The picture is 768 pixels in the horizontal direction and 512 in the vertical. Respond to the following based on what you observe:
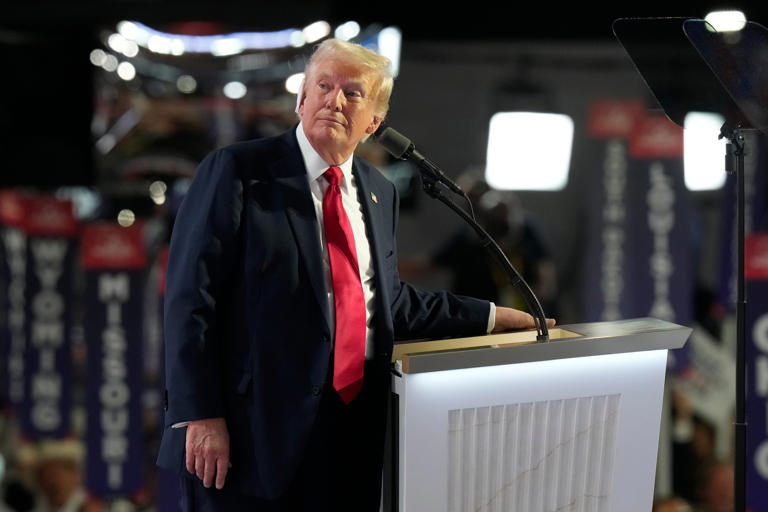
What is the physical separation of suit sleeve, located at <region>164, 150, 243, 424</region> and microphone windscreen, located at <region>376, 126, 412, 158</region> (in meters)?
0.26

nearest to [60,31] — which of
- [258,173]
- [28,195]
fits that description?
[28,195]

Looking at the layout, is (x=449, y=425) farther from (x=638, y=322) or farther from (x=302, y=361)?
(x=638, y=322)

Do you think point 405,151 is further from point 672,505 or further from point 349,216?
point 672,505

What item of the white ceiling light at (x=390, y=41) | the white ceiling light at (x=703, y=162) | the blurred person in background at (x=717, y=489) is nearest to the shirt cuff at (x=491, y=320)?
the white ceiling light at (x=390, y=41)

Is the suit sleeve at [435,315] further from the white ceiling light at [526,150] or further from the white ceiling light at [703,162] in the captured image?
the white ceiling light at [526,150]

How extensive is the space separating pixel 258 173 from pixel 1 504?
3933 mm

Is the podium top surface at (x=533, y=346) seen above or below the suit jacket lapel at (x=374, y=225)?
below

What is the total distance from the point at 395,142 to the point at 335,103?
12cm

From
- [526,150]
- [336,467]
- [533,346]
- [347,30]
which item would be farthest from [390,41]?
[336,467]

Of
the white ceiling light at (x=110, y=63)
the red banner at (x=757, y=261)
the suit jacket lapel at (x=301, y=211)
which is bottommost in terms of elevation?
the red banner at (x=757, y=261)

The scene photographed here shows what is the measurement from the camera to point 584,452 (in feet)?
5.69

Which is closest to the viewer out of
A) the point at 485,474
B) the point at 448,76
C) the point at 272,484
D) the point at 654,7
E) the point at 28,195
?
the point at 272,484

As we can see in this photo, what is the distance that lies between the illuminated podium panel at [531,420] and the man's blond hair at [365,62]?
0.42 metres

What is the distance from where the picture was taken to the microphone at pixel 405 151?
5.35 feet
